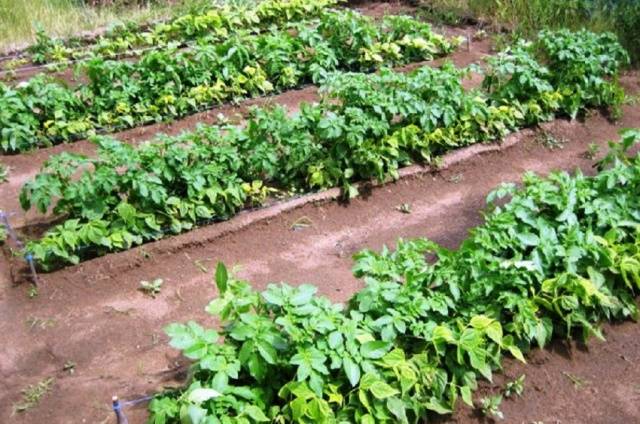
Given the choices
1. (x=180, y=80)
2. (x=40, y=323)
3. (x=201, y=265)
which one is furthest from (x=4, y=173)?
(x=201, y=265)

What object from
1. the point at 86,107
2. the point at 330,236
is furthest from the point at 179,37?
the point at 330,236

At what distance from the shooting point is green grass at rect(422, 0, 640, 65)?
861cm

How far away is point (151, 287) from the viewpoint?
15.8 feet

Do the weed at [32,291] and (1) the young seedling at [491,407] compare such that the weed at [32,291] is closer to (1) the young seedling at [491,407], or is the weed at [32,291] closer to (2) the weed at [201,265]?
(2) the weed at [201,265]

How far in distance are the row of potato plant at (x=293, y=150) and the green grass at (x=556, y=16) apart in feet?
5.75

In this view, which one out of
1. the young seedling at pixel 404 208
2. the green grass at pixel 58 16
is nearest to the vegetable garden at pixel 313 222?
the young seedling at pixel 404 208

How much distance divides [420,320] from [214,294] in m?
1.68

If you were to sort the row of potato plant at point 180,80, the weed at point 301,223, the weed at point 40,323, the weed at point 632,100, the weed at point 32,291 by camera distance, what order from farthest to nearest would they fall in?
1. the weed at point 632,100
2. the row of potato plant at point 180,80
3. the weed at point 301,223
4. the weed at point 32,291
5. the weed at point 40,323

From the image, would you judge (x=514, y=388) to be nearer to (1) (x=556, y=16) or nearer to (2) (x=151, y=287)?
(2) (x=151, y=287)

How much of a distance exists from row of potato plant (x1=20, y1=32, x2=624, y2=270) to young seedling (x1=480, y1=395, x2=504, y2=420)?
2472 mm

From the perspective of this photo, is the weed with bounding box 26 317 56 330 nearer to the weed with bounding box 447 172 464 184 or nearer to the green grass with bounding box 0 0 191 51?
the weed with bounding box 447 172 464 184

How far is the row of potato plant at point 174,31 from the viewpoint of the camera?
26.8ft

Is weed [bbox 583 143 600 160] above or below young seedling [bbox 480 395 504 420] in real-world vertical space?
above

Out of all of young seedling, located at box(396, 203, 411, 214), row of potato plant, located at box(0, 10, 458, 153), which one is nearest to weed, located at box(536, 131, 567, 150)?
young seedling, located at box(396, 203, 411, 214)
